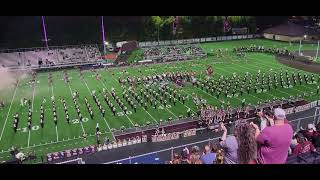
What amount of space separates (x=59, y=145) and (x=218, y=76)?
36.5 feet

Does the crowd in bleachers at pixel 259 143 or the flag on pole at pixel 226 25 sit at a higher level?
the flag on pole at pixel 226 25

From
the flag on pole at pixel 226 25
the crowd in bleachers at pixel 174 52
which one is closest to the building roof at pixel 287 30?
the flag on pole at pixel 226 25

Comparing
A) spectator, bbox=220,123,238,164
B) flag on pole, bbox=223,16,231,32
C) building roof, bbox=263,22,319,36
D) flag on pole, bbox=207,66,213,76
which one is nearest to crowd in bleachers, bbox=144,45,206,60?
flag on pole, bbox=223,16,231,32

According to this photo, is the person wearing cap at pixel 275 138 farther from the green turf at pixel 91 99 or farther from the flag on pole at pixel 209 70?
the flag on pole at pixel 209 70

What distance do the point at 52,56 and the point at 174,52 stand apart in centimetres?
795

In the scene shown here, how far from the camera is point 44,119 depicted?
13.7 metres

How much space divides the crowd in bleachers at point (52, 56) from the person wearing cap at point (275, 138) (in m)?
15.5

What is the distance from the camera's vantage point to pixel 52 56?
66.7 feet

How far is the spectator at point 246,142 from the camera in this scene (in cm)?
388

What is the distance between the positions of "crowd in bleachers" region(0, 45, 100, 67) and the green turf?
783 mm

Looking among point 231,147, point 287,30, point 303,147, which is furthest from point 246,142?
point 287,30
